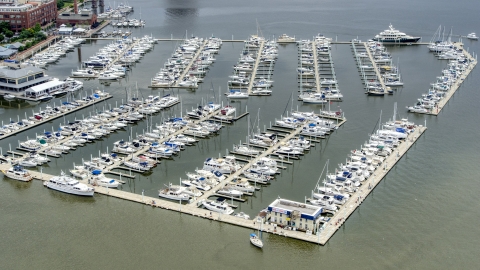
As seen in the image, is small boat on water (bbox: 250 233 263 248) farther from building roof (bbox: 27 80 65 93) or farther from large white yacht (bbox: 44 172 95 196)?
building roof (bbox: 27 80 65 93)

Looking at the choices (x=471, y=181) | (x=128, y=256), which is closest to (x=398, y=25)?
(x=471, y=181)

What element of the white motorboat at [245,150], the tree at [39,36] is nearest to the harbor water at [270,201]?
the white motorboat at [245,150]

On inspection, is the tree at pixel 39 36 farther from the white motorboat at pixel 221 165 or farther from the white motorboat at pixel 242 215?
the white motorboat at pixel 242 215

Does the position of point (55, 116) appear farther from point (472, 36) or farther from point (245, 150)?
point (472, 36)

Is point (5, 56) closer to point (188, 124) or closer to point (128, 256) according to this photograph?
point (188, 124)

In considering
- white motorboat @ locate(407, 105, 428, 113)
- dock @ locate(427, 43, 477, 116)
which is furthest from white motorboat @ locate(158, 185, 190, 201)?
dock @ locate(427, 43, 477, 116)
